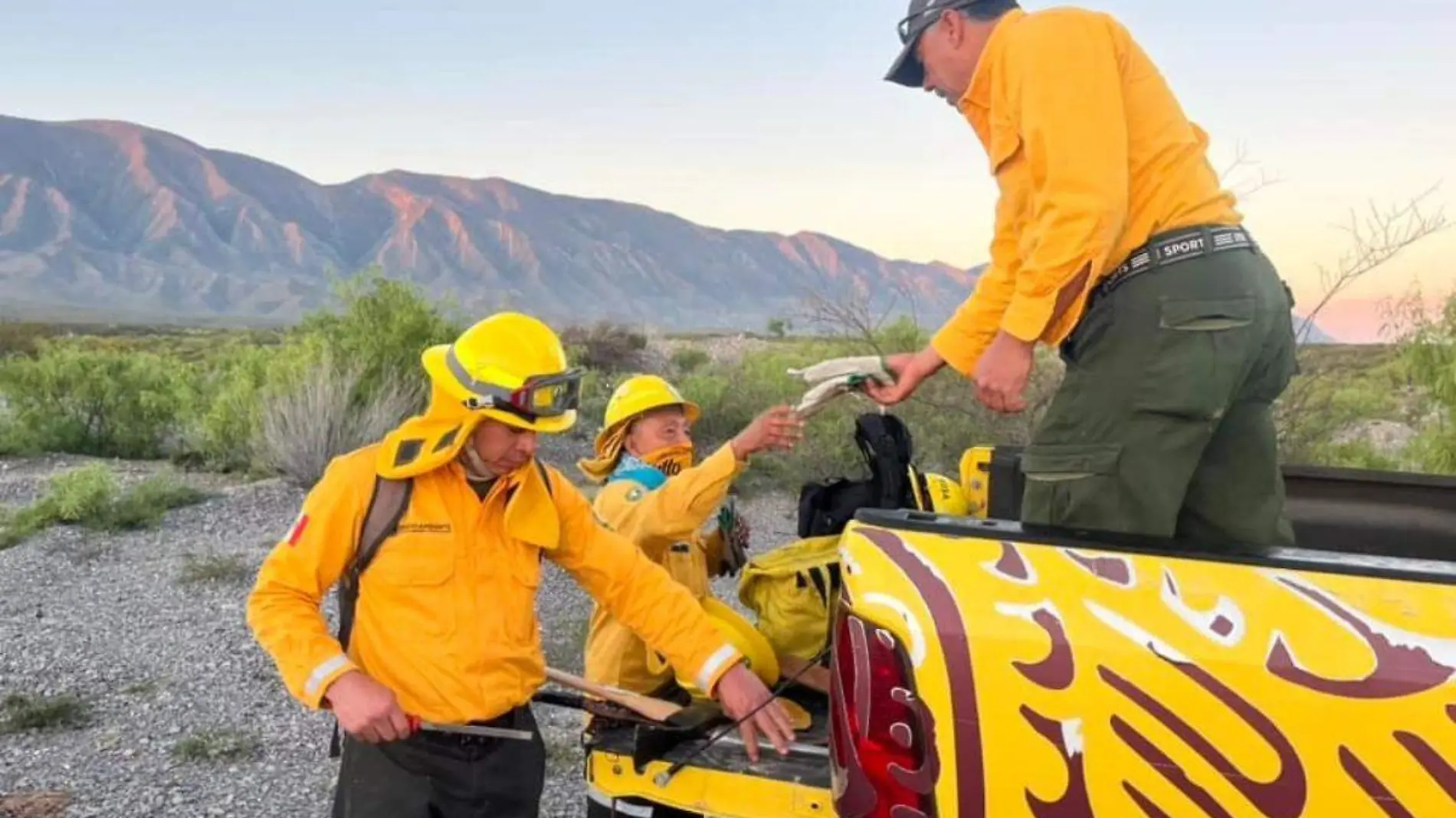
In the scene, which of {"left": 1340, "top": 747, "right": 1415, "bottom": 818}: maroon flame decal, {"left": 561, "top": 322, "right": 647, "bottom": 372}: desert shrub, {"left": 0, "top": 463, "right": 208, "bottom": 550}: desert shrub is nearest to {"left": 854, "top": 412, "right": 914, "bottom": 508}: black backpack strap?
{"left": 1340, "top": 747, "right": 1415, "bottom": 818}: maroon flame decal

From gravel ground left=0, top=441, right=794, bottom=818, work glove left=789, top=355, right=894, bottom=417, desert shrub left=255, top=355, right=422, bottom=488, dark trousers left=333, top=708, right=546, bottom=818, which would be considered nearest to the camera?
dark trousers left=333, top=708, right=546, bottom=818

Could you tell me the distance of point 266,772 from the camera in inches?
207

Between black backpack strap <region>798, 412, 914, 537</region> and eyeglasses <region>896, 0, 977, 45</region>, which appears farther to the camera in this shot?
black backpack strap <region>798, 412, 914, 537</region>

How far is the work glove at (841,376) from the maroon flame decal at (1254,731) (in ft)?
4.98

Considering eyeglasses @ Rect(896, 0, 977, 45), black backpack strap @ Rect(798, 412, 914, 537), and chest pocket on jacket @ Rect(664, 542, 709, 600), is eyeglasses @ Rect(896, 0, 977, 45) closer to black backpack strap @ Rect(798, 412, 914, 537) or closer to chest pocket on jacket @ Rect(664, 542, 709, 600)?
black backpack strap @ Rect(798, 412, 914, 537)

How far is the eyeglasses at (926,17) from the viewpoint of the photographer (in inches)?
103

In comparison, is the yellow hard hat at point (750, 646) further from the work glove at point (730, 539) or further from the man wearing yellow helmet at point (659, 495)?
the work glove at point (730, 539)

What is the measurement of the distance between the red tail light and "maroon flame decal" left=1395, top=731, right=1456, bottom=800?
590mm

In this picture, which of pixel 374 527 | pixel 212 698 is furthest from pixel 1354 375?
pixel 374 527

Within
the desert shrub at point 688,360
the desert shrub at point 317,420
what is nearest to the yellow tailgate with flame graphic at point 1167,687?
the desert shrub at point 317,420

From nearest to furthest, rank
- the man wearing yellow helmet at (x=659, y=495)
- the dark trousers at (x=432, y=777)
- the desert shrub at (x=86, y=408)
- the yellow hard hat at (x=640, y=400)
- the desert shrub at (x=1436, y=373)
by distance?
1. the dark trousers at (x=432, y=777)
2. the man wearing yellow helmet at (x=659, y=495)
3. the yellow hard hat at (x=640, y=400)
4. the desert shrub at (x=1436, y=373)
5. the desert shrub at (x=86, y=408)

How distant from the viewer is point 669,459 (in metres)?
4.06

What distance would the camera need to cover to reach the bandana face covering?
404cm

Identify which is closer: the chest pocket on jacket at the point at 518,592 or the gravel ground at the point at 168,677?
the chest pocket on jacket at the point at 518,592
